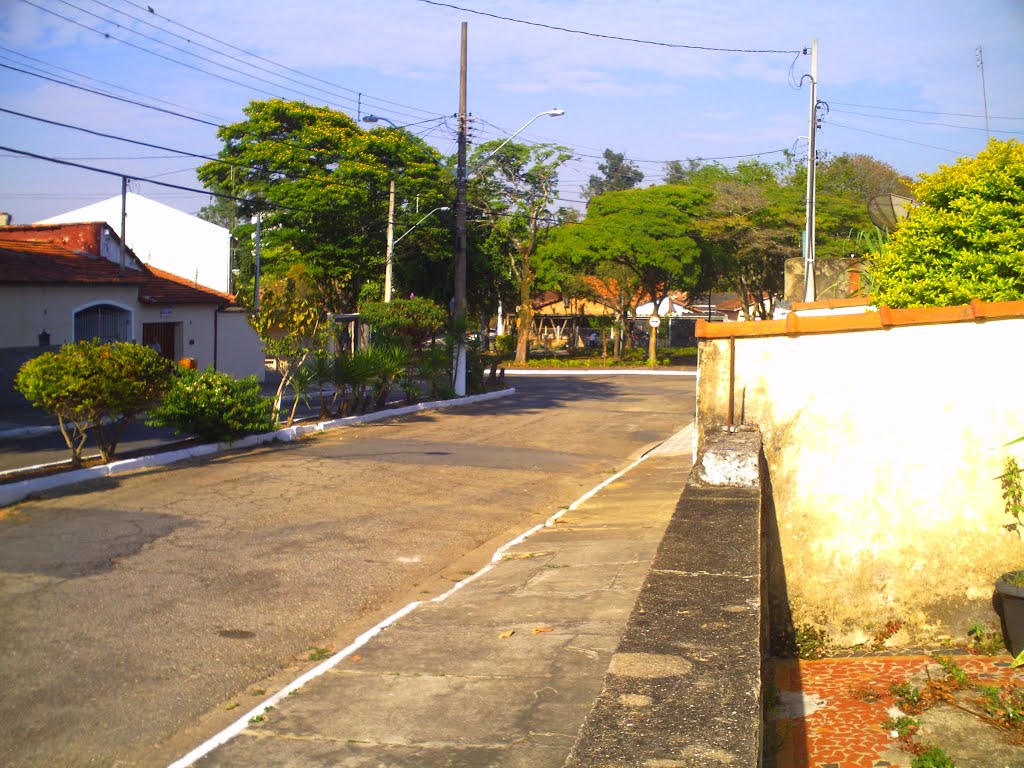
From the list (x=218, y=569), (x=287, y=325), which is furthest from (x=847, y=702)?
(x=287, y=325)

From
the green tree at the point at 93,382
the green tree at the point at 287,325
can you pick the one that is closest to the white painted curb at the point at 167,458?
the green tree at the point at 93,382

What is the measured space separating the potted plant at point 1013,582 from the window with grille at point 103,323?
72.0 feet

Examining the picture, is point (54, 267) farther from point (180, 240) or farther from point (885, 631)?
point (885, 631)

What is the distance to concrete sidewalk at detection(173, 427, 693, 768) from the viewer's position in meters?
Result: 5.05

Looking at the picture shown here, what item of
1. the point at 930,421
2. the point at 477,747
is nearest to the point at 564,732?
the point at 477,747

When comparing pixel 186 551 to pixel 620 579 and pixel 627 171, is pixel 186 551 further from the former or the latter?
pixel 627 171

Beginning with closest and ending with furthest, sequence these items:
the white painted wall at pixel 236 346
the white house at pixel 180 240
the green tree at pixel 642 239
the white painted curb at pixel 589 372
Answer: the white painted wall at pixel 236 346 < the white house at pixel 180 240 < the white painted curb at pixel 589 372 < the green tree at pixel 642 239

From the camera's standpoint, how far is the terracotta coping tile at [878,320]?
6469 millimetres

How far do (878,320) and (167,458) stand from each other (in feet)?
A: 38.4

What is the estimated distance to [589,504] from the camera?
44.3 ft

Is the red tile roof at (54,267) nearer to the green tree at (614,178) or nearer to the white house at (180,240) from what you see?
the white house at (180,240)

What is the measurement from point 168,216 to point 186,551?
3484 centimetres

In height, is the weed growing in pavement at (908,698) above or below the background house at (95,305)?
below

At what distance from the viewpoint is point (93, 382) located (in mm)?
13117
